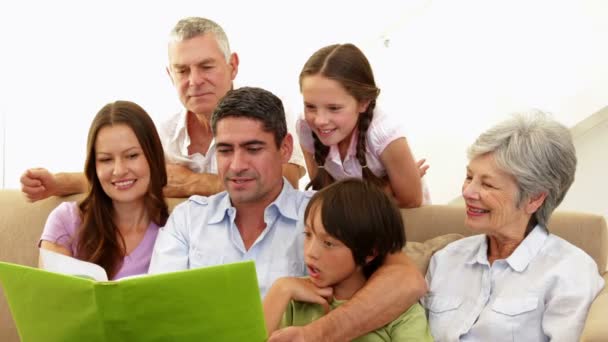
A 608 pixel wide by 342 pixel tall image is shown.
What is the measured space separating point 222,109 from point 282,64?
6.70 feet

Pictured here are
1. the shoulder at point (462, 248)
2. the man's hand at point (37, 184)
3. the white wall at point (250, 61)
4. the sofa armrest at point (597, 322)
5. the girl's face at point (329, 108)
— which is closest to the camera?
the sofa armrest at point (597, 322)

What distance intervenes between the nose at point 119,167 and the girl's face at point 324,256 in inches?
24.5

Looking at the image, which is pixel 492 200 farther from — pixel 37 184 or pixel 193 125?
pixel 37 184

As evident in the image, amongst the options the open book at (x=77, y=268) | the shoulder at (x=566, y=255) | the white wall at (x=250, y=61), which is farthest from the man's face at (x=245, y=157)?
the white wall at (x=250, y=61)

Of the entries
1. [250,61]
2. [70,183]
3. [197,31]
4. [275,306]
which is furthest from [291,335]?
[250,61]

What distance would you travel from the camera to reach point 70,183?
261 centimetres

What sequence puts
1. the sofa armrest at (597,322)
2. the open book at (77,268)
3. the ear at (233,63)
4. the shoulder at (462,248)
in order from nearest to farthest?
the sofa armrest at (597,322) → the open book at (77,268) → the shoulder at (462,248) → the ear at (233,63)

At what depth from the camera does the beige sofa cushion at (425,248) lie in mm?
2232

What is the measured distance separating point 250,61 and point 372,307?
249 centimetres

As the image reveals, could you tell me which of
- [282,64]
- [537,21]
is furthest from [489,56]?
[282,64]

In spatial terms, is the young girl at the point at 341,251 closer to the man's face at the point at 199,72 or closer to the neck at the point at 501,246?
the neck at the point at 501,246

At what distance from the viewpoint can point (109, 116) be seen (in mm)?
2393

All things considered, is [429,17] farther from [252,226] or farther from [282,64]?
[252,226]

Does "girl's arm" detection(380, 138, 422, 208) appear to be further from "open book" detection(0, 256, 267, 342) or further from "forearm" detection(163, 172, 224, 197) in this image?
"open book" detection(0, 256, 267, 342)
